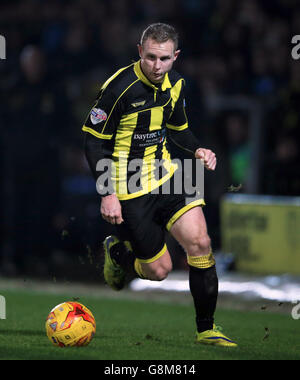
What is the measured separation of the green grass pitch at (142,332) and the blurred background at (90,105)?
1.45m

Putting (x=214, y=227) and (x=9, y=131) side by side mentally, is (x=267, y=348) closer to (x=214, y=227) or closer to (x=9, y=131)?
(x=214, y=227)

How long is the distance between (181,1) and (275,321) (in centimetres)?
652

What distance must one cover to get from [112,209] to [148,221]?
0.56 m

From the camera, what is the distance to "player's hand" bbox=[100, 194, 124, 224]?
6.51 meters

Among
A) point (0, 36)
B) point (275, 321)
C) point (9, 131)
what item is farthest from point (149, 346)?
point (0, 36)

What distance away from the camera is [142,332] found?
7461 mm

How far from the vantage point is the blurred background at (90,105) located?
1116 cm

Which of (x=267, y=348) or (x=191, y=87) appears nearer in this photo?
(x=267, y=348)

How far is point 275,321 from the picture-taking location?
28.2 ft

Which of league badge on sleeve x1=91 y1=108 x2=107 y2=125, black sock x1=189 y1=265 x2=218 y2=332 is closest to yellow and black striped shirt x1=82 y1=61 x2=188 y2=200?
league badge on sleeve x1=91 y1=108 x2=107 y2=125
